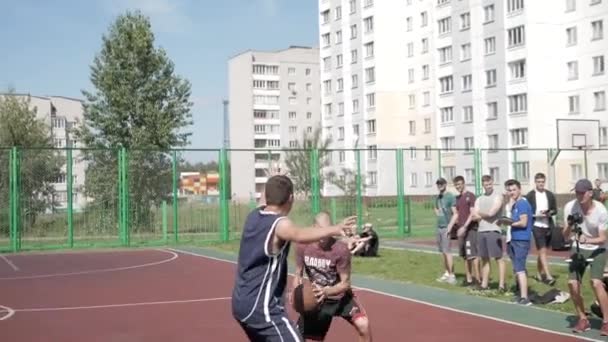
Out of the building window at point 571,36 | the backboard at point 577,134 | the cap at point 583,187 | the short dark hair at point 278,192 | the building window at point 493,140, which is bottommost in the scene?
the cap at point 583,187

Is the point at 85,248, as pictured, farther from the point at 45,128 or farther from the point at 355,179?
the point at 45,128

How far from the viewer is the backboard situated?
3200 centimetres

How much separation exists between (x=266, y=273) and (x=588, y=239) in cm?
588

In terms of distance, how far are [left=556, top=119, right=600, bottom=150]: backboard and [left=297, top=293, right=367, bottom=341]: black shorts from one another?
1006 inches

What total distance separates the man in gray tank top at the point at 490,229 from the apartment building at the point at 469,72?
79.7 feet

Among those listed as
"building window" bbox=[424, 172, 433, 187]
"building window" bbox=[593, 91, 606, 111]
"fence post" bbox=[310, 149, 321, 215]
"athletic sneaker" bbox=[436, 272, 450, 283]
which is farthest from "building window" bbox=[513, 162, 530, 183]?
"building window" bbox=[593, 91, 606, 111]

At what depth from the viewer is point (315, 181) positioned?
1184 inches

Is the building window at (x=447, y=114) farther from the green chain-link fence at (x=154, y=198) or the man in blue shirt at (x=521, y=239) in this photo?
the man in blue shirt at (x=521, y=239)

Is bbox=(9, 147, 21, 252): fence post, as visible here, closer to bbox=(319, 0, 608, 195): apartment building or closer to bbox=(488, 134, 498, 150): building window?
bbox=(319, 0, 608, 195): apartment building

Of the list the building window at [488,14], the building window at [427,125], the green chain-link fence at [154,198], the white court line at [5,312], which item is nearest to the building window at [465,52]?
the building window at [488,14]

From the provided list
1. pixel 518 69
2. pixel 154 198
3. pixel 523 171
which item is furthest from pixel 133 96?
pixel 518 69

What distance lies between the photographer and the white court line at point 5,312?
1280 cm

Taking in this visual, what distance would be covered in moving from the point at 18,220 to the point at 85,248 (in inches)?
88.1

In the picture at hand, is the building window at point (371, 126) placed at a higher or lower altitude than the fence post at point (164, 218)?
higher
